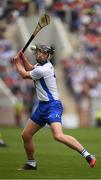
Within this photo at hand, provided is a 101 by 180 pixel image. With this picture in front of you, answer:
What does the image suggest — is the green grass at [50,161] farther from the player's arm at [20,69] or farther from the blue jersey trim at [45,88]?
the player's arm at [20,69]

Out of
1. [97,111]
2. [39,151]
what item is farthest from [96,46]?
[39,151]

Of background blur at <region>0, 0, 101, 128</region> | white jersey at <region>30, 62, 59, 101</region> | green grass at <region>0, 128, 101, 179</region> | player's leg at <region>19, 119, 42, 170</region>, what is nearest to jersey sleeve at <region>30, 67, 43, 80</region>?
white jersey at <region>30, 62, 59, 101</region>

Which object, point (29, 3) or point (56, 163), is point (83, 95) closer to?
point (29, 3)

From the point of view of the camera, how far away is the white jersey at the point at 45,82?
38.5 feet

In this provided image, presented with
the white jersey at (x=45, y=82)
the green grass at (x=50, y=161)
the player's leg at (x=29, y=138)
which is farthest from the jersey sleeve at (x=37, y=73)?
the green grass at (x=50, y=161)

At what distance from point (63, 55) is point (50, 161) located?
16185mm

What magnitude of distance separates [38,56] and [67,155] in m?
3.88

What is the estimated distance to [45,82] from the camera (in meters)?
11.8

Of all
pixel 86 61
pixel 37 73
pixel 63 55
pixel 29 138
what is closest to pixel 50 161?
pixel 29 138

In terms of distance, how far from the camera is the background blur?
2814 cm

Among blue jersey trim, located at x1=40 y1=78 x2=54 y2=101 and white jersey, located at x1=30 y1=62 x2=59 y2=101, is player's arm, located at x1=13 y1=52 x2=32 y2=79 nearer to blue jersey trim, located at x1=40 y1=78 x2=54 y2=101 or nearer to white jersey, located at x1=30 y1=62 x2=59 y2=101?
Answer: white jersey, located at x1=30 y1=62 x2=59 y2=101

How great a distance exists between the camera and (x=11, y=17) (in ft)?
98.6

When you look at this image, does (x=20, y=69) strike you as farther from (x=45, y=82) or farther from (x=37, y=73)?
(x=45, y=82)

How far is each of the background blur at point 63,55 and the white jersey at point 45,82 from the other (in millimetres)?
15580
